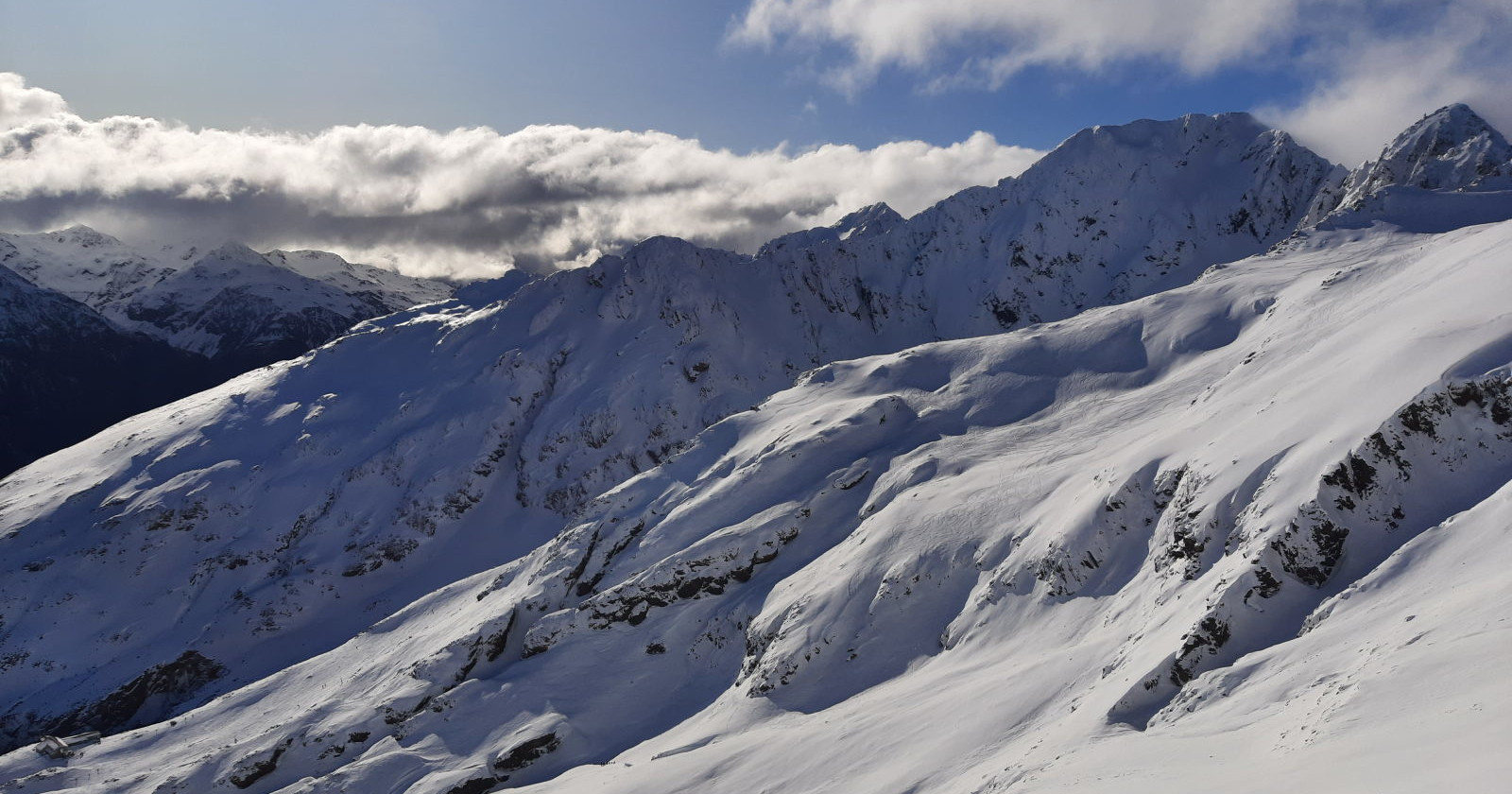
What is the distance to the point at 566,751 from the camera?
52.8m

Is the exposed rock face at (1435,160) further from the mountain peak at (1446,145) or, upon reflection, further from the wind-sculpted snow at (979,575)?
the wind-sculpted snow at (979,575)

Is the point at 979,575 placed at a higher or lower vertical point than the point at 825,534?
lower

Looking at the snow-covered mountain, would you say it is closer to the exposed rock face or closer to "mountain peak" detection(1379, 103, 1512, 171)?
the exposed rock face

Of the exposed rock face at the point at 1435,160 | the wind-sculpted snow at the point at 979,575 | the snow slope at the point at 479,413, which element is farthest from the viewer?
the exposed rock face at the point at 1435,160

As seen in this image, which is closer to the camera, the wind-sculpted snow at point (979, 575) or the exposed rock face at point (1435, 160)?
the wind-sculpted snow at point (979, 575)

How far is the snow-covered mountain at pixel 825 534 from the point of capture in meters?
30.1

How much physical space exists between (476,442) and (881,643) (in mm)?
85232

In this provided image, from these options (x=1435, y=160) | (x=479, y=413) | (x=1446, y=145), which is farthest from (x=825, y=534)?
(x=1446, y=145)

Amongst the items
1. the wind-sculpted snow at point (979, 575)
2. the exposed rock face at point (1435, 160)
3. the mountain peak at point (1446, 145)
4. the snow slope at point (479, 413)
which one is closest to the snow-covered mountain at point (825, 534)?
the wind-sculpted snow at point (979, 575)

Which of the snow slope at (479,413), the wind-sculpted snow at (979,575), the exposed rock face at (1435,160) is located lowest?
the wind-sculpted snow at (979,575)

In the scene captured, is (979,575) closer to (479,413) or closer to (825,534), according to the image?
(825,534)

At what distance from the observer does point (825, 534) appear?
6091 cm

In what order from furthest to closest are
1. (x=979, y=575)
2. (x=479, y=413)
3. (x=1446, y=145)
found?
(x=479, y=413) → (x=1446, y=145) → (x=979, y=575)

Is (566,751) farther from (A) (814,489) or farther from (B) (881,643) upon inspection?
(A) (814,489)
